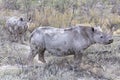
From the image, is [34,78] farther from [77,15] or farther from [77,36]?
[77,15]

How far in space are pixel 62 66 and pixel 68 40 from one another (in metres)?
0.65

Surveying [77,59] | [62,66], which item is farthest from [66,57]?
[62,66]

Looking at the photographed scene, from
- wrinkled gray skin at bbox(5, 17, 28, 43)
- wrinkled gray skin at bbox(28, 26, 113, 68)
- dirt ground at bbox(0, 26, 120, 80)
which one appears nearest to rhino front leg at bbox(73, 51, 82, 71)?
wrinkled gray skin at bbox(28, 26, 113, 68)

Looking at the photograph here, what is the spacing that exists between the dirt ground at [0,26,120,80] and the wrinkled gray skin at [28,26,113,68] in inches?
13.7

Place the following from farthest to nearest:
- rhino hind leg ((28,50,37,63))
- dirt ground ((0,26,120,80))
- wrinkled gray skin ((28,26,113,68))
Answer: rhino hind leg ((28,50,37,63)) → wrinkled gray skin ((28,26,113,68)) → dirt ground ((0,26,120,80))

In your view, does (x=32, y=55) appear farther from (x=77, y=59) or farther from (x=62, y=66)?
(x=77, y=59)

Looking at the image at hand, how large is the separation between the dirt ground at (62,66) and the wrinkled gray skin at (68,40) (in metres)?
0.35

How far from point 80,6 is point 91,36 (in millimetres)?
8562

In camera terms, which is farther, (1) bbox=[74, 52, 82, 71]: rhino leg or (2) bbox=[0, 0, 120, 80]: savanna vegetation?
(1) bbox=[74, 52, 82, 71]: rhino leg

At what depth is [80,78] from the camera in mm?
9000

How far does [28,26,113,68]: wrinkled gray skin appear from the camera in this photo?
9.70 meters

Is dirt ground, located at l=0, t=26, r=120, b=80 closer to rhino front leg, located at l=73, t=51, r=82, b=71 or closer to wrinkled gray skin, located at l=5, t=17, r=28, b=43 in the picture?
rhino front leg, located at l=73, t=51, r=82, b=71

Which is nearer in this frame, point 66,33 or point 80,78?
point 80,78

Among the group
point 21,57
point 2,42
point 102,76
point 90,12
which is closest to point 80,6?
point 90,12
